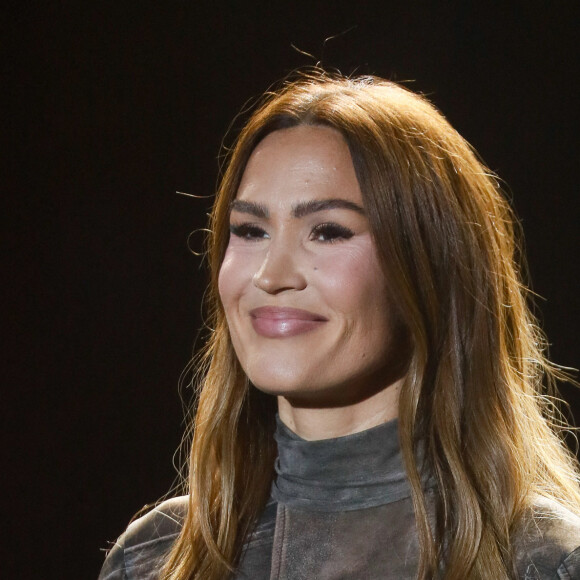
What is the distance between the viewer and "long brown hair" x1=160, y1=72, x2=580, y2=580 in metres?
2.25

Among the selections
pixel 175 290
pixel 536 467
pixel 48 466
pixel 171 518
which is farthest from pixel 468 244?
pixel 48 466

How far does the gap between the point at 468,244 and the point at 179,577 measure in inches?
35.1

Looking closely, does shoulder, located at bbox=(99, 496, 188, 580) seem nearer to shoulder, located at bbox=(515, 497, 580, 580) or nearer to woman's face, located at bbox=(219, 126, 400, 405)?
woman's face, located at bbox=(219, 126, 400, 405)

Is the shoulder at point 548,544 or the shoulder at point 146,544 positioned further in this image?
the shoulder at point 146,544

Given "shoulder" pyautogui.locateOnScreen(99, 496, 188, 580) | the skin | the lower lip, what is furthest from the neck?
"shoulder" pyautogui.locateOnScreen(99, 496, 188, 580)

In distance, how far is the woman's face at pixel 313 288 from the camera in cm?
225

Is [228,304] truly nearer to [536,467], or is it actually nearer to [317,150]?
[317,150]

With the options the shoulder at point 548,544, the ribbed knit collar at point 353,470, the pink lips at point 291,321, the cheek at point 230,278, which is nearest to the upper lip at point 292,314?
the pink lips at point 291,321

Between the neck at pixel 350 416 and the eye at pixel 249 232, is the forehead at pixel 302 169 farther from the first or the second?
the neck at pixel 350 416

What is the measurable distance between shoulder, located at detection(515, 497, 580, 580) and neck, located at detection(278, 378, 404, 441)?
0.33 m

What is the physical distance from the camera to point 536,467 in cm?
241

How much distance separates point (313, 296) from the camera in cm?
225

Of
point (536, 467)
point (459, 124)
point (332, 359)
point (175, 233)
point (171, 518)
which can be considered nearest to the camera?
point (332, 359)

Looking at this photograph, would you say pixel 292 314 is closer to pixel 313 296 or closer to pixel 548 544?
pixel 313 296
